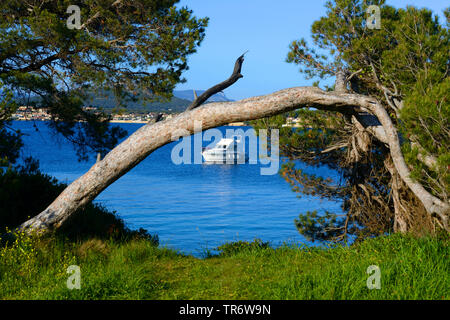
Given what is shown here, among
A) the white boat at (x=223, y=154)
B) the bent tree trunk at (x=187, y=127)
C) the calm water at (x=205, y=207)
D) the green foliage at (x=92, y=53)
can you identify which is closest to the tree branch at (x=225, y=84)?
the bent tree trunk at (x=187, y=127)

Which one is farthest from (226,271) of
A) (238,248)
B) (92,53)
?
(92,53)

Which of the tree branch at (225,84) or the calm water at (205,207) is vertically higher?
the tree branch at (225,84)

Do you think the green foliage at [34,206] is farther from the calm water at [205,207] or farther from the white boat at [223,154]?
the white boat at [223,154]

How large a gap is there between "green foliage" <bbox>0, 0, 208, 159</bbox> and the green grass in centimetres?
377

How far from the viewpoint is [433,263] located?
206 inches

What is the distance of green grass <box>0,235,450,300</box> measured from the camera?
476 centimetres

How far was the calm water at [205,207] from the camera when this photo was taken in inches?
730

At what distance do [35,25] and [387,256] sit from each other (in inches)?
293

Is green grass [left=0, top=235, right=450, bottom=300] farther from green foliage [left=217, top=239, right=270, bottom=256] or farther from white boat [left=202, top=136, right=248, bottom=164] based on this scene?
white boat [left=202, top=136, right=248, bottom=164]

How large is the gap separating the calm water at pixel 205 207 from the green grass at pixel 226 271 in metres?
3.74

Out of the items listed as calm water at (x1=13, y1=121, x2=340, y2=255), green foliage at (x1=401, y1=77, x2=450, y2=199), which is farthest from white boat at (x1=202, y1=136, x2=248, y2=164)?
green foliage at (x1=401, y1=77, x2=450, y2=199)
